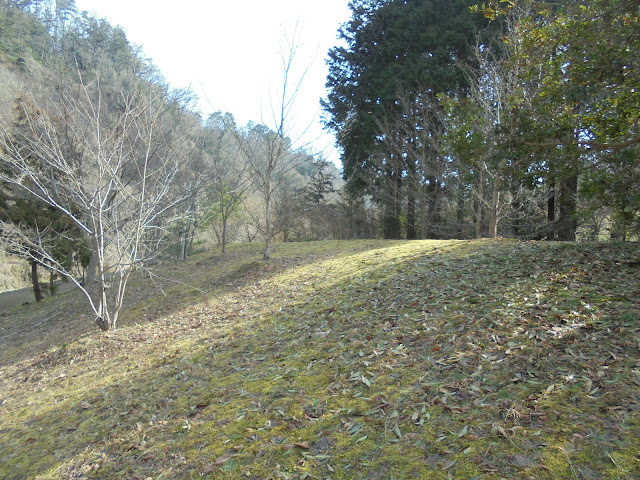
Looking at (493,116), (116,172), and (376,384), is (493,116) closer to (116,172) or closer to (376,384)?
(376,384)

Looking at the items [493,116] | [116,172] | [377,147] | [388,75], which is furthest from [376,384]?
[388,75]

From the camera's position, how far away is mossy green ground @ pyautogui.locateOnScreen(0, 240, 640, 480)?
2619 millimetres

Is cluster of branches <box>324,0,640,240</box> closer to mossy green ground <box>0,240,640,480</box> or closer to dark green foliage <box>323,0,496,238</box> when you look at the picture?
dark green foliage <box>323,0,496,238</box>

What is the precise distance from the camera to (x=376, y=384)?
3555 millimetres

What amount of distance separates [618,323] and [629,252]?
267 centimetres

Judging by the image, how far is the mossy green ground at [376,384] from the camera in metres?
2.62

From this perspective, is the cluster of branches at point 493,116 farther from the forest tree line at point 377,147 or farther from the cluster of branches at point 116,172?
the cluster of branches at point 116,172

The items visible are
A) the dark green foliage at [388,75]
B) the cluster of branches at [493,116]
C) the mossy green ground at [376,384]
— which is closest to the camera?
the mossy green ground at [376,384]

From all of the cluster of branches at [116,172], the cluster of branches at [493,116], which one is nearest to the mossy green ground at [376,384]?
the cluster of branches at [493,116]

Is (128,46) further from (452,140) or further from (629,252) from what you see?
(629,252)

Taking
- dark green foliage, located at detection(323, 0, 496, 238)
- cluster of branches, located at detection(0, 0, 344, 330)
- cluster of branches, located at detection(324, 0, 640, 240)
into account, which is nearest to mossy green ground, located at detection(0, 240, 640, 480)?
cluster of branches, located at detection(324, 0, 640, 240)

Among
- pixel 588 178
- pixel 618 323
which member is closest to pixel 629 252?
pixel 588 178

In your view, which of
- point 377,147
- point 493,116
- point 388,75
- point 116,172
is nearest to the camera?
point 116,172

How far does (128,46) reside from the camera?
1244 inches
